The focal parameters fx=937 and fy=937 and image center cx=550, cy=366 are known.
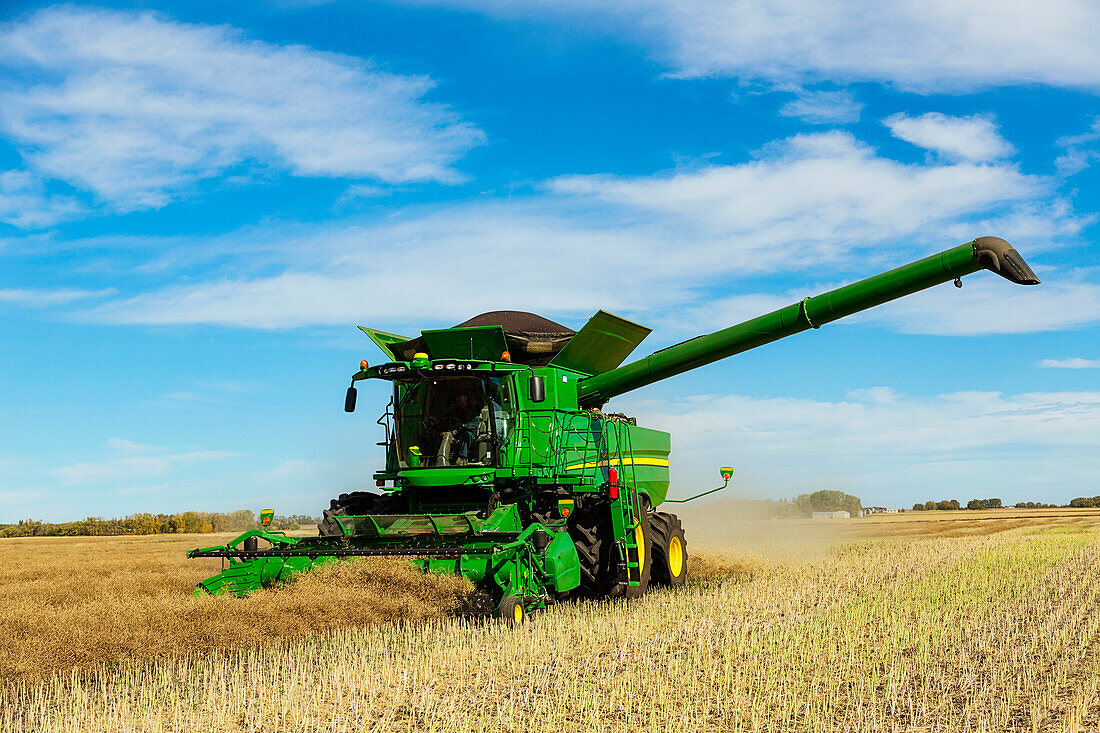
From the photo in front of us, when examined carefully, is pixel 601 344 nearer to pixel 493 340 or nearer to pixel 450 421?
pixel 493 340

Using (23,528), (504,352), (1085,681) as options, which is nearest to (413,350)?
(504,352)

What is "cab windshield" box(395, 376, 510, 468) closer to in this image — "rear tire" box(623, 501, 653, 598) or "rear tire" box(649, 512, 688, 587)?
"rear tire" box(623, 501, 653, 598)

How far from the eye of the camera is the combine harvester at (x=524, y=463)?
8844 millimetres

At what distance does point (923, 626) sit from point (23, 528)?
4497 centimetres

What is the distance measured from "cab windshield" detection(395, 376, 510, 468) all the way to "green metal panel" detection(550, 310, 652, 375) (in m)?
1.42

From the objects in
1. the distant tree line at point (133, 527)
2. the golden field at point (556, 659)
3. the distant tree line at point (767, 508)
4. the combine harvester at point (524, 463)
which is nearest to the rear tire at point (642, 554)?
the combine harvester at point (524, 463)

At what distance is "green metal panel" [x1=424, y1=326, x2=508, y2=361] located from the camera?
1037cm

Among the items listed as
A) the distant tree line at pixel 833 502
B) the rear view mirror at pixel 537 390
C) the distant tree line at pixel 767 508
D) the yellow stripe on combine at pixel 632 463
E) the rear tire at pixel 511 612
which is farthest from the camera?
the distant tree line at pixel 833 502

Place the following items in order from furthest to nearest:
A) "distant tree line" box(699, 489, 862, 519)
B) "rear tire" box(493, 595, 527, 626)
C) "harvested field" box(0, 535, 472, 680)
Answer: "distant tree line" box(699, 489, 862, 519), "rear tire" box(493, 595, 527, 626), "harvested field" box(0, 535, 472, 680)

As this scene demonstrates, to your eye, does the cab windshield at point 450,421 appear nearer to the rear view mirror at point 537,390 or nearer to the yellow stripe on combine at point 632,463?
the rear view mirror at point 537,390

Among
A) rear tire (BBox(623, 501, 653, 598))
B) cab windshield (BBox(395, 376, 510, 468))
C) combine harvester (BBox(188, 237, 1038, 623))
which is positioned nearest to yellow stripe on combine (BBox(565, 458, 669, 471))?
combine harvester (BBox(188, 237, 1038, 623))

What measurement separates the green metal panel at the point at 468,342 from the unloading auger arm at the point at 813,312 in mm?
1342

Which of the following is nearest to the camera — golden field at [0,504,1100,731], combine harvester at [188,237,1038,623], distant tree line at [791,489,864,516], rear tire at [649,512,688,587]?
golden field at [0,504,1100,731]

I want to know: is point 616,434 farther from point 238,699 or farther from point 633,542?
point 238,699
